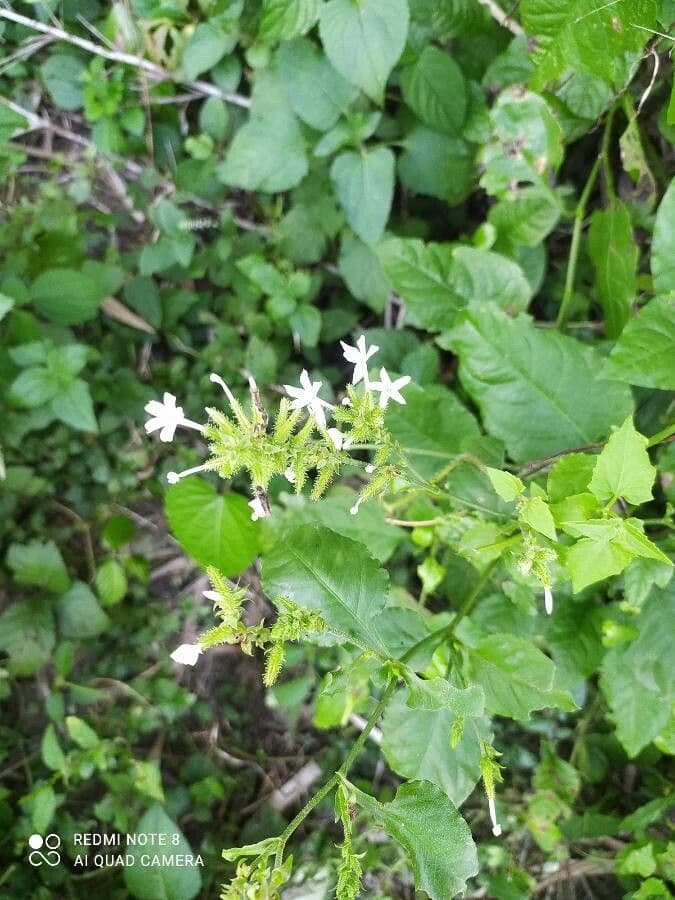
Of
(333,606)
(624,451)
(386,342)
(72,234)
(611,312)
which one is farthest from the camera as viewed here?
(72,234)

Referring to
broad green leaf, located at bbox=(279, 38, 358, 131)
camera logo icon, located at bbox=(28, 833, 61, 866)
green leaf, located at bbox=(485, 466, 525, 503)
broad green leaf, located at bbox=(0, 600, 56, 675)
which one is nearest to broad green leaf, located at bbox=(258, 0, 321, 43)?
broad green leaf, located at bbox=(279, 38, 358, 131)

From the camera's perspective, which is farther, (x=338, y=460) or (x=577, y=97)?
(x=577, y=97)

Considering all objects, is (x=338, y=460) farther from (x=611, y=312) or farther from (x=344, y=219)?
(x=344, y=219)

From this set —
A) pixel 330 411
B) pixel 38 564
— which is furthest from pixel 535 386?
pixel 38 564

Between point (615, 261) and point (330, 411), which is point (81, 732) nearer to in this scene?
point (330, 411)

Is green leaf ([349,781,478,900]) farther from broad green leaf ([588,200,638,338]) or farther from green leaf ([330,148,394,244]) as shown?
green leaf ([330,148,394,244])

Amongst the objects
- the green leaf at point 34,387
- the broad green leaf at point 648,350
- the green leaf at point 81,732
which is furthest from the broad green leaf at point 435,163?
the green leaf at point 81,732

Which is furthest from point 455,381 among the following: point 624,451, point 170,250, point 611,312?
point 624,451
